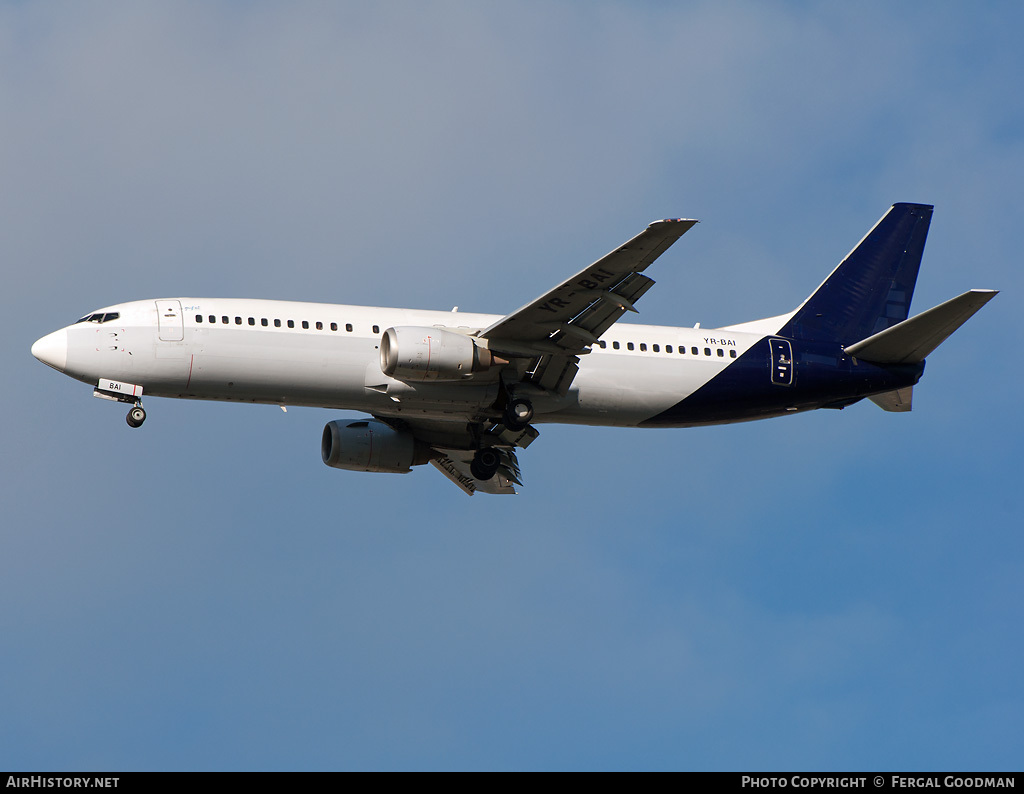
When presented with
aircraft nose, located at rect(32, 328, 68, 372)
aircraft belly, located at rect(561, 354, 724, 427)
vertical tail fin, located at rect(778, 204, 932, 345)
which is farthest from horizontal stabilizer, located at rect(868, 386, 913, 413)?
aircraft nose, located at rect(32, 328, 68, 372)

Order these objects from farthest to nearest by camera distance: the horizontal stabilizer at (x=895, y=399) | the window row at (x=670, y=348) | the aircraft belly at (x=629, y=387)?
1. the horizontal stabilizer at (x=895, y=399)
2. the window row at (x=670, y=348)
3. the aircraft belly at (x=629, y=387)

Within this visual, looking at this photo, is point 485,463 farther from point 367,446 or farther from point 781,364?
point 781,364

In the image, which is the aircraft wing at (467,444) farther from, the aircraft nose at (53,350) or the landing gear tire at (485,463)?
the aircraft nose at (53,350)

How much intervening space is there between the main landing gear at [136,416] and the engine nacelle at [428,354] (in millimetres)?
6926

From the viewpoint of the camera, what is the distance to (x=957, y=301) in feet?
119

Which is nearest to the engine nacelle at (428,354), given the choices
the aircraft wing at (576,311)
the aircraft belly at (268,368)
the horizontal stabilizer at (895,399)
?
the aircraft wing at (576,311)

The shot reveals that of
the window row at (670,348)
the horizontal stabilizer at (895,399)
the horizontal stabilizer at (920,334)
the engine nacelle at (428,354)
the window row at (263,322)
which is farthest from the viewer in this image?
the horizontal stabilizer at (895,399)

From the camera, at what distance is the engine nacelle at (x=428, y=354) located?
3509 centimetres

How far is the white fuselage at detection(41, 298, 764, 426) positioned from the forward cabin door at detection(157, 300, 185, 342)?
0.03 m

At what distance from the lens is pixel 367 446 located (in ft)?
135

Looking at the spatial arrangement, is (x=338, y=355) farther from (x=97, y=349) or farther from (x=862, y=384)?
(x=862, y=384)

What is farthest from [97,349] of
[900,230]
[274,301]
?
[900,230]
